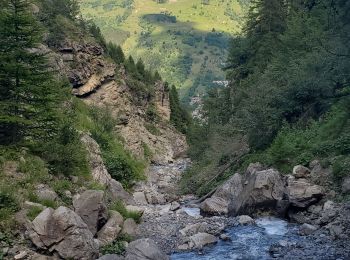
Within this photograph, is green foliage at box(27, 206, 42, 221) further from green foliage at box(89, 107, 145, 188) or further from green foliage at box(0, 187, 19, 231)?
green foliage at box(89, 107, 145, 188)

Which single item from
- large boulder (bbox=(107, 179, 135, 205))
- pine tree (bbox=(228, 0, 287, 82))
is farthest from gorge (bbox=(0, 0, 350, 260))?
pine tree (bbox=(228, 0, 287, 82))

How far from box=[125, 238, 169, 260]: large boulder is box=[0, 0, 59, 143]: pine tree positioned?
346 inches

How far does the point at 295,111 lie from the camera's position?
33594mm

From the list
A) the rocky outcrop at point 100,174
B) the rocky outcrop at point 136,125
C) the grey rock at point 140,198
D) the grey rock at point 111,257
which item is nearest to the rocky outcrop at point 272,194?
the rocky outcrop at point 100,174

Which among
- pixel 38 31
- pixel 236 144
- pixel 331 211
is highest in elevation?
pixel 38 31

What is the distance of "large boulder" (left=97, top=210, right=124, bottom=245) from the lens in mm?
19314

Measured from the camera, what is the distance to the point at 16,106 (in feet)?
Answer: 70.9

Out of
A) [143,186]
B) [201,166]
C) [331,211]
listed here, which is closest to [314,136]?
[331,211]

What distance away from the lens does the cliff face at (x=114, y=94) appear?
5322 cm

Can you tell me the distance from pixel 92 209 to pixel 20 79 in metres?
7.88

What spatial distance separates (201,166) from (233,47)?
26040 mm

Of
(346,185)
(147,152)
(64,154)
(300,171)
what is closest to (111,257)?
(64,154)

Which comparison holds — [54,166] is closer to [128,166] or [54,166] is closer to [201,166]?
[128,166]

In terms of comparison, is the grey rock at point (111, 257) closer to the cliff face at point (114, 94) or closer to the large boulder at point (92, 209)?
the large boulder at point (92, 209)
